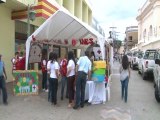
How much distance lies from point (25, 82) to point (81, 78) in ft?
9.39

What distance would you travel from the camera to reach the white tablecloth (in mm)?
→ 10680

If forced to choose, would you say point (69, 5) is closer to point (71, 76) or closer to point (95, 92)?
point (95, 92)

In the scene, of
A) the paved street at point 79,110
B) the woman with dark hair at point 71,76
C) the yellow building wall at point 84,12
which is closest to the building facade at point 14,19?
the paved street at point 79,110

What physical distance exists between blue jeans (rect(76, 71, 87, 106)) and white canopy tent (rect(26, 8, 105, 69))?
7.89 feet

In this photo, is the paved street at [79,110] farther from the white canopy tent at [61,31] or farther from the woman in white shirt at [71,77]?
the white canopy tent at [61,31]

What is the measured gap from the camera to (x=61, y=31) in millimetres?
14828

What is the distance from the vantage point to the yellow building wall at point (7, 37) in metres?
15.7

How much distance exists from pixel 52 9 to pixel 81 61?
8.54 m

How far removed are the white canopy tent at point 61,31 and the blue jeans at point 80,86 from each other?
94.7 inches

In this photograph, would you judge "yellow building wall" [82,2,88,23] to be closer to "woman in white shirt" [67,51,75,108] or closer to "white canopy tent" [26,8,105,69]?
"white canopy tent" [26,8,105,69]

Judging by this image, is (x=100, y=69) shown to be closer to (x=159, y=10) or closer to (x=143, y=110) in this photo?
(x=143, y=110)

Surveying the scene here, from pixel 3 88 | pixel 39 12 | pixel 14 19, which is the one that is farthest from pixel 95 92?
pixel 14 19

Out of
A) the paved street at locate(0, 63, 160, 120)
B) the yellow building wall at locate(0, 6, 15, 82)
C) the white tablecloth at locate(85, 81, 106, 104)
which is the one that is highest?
the yellow building wall at locate(0, 6, 15, 82)

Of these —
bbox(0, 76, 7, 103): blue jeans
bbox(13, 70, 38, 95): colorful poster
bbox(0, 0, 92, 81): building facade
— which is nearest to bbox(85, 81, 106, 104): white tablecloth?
bbox(13, 70, 38, 95): colorful poster
